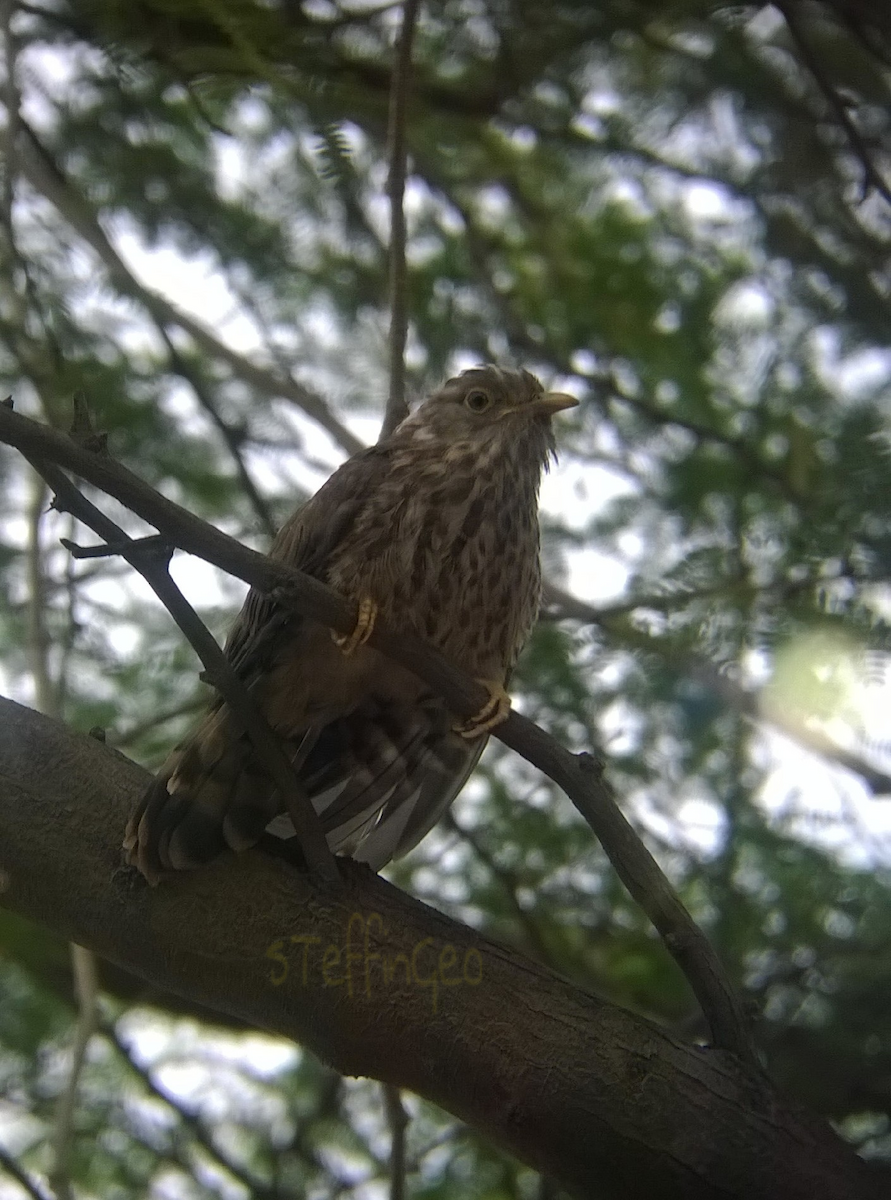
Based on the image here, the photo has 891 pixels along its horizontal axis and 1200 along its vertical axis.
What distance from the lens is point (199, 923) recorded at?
2.09 m

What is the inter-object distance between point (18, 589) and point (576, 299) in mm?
1851

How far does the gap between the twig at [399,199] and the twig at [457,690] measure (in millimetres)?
882

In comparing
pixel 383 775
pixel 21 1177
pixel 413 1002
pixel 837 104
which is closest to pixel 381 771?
pixel 383 775

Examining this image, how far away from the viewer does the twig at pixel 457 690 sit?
68.1 inches

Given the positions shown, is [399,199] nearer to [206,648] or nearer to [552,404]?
[552,404]

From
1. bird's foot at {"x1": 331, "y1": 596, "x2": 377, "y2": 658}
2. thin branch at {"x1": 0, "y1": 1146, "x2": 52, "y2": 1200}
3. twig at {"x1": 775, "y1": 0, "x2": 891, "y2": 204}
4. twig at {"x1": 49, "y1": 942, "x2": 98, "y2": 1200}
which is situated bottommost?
thin branch at {"x1": 0, "y1": 1146, "x2": 52, "y2": 1200}

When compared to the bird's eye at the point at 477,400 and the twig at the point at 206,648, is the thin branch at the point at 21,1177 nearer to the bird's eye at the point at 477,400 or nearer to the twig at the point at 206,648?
the twig at the point at 206,648

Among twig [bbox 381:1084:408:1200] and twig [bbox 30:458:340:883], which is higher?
twig [bbox 30:458:340:883]

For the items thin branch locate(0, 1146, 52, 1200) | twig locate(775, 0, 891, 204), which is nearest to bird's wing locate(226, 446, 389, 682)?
thin branch locate(0, 1146, 52, 1200)

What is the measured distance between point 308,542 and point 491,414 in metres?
0.59

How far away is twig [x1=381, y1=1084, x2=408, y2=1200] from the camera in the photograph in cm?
244

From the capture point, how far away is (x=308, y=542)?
252cm

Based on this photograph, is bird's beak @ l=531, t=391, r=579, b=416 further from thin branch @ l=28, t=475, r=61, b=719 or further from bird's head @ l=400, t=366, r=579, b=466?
thin branch @ l=28, t=475, r=61, b=719

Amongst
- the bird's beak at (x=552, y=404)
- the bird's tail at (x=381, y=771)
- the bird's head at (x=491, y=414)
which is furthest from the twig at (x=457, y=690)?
the bird's beak at (x=552, y=404)
